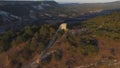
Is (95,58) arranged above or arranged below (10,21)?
above

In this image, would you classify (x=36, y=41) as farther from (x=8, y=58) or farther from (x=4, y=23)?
(x=4, y=23)

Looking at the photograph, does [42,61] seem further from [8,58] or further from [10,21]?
[10,21]

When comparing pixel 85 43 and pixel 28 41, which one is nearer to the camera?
pixel 85 43

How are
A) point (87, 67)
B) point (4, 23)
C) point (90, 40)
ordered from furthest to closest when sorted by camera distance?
point (4, 23) → point (90, 40) → point (87, 67)

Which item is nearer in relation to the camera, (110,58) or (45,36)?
(110,58)

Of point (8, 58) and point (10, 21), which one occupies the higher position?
point (8, 58)

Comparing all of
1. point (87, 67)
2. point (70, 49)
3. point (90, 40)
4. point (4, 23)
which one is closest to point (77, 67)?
point (87, 67)

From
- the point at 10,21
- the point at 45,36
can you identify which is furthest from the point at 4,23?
the point at 45,36

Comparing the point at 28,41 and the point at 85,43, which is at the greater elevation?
the point at 28,41

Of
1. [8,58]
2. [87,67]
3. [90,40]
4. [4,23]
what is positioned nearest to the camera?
[87,67]
